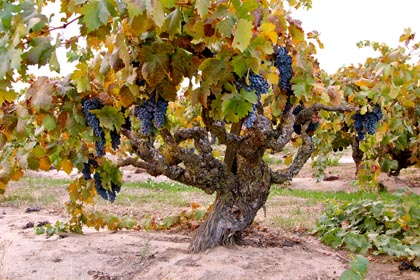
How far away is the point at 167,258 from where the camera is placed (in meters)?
4.27

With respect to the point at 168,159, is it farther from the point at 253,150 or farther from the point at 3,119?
the point at 3,119

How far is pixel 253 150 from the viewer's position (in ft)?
13.1

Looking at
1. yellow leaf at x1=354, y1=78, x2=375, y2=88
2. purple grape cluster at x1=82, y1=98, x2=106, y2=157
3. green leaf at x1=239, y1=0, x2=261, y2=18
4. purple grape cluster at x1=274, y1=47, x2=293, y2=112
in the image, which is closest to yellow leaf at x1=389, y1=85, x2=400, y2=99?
yellow leaf at x1=354, y1=78, x2=375, y2=88

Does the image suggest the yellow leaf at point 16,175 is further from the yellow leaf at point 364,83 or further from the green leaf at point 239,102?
the yellow leaf at point 364,83

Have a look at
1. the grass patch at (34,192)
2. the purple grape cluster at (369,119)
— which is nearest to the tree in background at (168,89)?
the purple grape cluster at (369,119)

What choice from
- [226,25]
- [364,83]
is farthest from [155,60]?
[364,83]

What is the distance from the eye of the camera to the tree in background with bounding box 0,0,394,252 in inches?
94.4

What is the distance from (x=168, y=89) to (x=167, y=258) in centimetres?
181

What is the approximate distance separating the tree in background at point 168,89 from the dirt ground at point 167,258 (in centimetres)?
32

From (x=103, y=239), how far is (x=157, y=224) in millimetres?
932

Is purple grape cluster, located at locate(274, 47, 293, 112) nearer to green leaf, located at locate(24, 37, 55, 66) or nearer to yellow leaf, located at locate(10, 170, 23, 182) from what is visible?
green leaf, located at locate(24, 37, 55, 66)

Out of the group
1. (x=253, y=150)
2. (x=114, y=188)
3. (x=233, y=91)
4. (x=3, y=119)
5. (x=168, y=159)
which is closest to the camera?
(x=233, y=91)

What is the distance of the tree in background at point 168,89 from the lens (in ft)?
7.87

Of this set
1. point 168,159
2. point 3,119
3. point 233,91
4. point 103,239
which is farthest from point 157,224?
point 233,91
